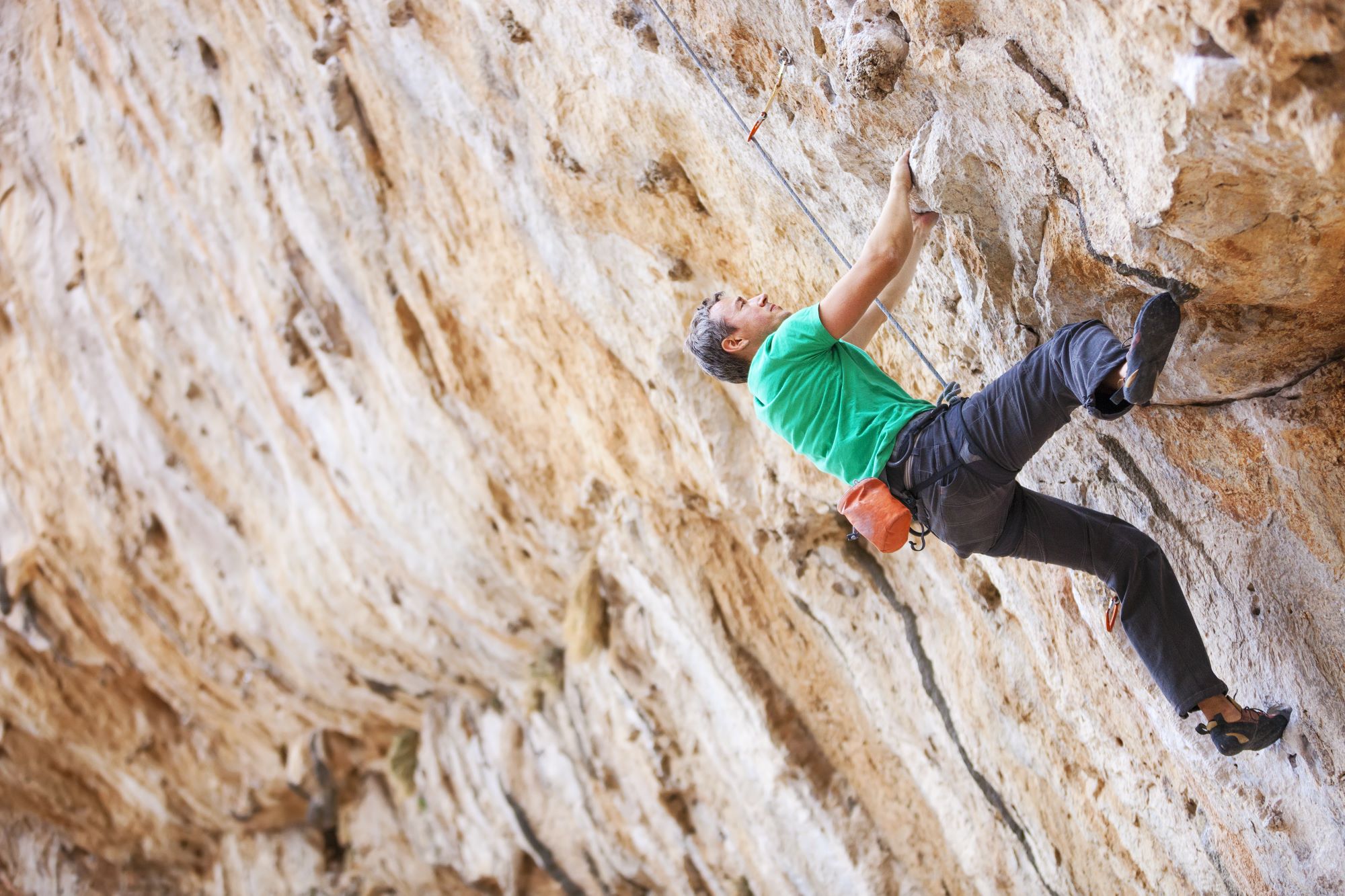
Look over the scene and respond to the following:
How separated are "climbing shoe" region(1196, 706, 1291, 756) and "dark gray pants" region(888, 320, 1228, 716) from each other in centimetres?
10

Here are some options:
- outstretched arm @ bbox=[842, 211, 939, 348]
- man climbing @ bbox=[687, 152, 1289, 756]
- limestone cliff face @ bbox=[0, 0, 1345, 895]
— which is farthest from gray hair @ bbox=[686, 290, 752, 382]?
limestone cliff face @ bbox=[0, 0, 1345, 895]

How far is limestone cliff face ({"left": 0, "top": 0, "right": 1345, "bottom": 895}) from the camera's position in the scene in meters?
3.01

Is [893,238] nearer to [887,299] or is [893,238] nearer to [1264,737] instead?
[887,299]

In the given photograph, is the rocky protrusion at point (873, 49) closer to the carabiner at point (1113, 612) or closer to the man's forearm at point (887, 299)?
the man's forearm at point (887, 299)

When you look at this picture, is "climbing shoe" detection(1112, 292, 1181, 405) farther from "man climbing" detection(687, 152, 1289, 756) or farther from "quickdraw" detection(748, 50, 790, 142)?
"quickdraw" detection(748, 50, 790, 142)

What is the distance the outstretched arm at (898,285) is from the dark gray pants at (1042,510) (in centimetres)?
46

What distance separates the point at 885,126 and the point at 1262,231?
1.24 m

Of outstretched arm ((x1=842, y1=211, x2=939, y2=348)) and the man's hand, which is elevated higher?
the man's hand

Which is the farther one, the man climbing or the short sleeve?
the short sleeve

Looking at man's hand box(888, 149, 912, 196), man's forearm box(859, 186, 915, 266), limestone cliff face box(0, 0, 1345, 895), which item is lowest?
limestone cliff face box(0, 0, 1345, 895)

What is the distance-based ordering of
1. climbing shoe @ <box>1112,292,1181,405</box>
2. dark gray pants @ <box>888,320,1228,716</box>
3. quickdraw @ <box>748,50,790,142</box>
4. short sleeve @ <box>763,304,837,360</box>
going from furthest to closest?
quickdraw @ <box>748,50,790,142</box>, short sleeve @ <box>763,304,837,360</box>, dark gray pants @ <box>888,320,1228,716</box>, climbing shoe @ <box>1112,292,1181,405</box>

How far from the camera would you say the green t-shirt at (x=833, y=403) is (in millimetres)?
3295

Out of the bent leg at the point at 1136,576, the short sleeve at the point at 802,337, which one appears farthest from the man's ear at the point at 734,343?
the bent leg at the point at 1136,576

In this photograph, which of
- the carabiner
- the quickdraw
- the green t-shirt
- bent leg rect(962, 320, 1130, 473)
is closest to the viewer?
bent leg rect(962, 320, 1130, 473)
